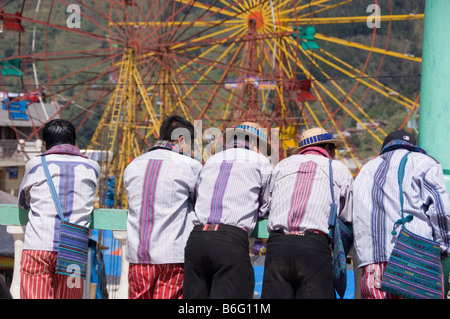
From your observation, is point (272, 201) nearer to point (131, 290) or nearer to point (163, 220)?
point (163, 220)

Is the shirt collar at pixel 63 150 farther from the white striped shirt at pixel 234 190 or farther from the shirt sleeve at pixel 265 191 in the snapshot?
the shirt sleeve at pixel 265 191

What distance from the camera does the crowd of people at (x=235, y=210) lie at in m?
2.83

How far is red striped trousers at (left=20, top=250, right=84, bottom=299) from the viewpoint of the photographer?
3.23 metres

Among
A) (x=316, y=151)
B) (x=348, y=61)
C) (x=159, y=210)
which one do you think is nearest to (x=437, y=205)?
(x=316, y=151)

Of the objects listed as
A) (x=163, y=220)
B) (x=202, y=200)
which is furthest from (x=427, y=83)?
(x=163, y=220)

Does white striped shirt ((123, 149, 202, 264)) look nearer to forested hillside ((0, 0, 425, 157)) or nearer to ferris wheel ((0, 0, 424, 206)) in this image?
ferris wheel ((0, 0, 424, 206))

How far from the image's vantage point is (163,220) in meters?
3.07

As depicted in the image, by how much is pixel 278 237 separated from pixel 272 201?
223mm

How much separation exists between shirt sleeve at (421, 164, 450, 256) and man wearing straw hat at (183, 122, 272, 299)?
0.82 meters

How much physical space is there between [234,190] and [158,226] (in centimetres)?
45

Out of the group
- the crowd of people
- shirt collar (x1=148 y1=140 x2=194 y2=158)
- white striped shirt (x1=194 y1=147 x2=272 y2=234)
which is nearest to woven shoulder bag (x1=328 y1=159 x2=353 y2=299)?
the crowd of people
